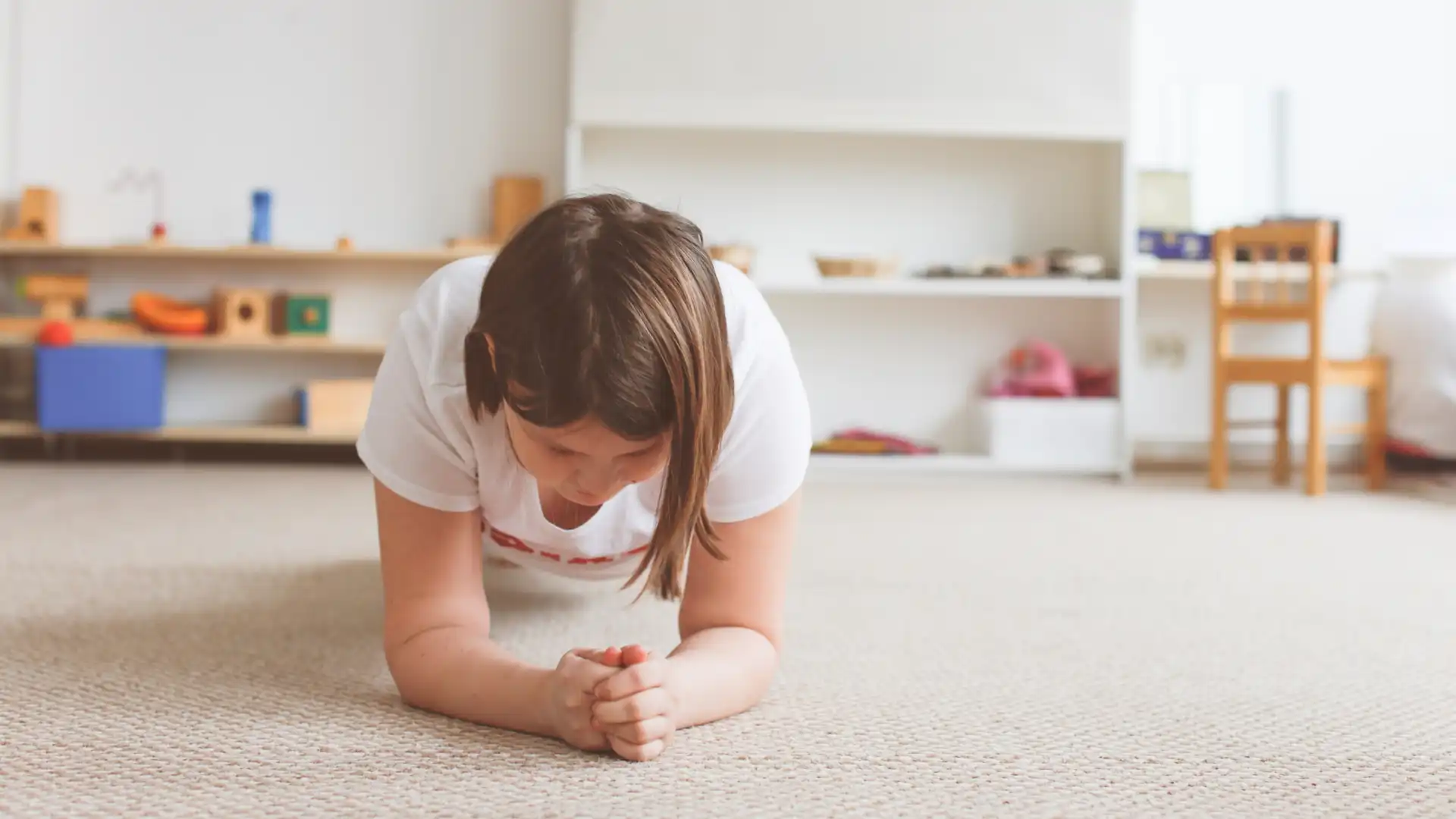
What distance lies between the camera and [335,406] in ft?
11.0

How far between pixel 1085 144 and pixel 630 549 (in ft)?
10.1

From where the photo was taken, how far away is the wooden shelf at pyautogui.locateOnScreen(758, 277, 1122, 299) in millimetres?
3293

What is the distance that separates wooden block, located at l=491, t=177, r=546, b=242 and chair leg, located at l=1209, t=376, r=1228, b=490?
77.2 inches

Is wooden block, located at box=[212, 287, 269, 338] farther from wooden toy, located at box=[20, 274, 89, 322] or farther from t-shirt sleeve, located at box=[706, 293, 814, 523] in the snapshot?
t-shirt sleeve, located at box=[706, 293, 814, 523]

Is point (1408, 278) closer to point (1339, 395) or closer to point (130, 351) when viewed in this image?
point (1339, 395)

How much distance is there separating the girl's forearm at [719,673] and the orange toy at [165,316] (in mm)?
2848

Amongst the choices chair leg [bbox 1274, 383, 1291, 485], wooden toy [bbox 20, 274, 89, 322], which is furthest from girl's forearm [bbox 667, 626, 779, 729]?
wooden toy [bbox 20, 274, 89, 322]

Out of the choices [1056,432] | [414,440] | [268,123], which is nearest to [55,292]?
[268,123]

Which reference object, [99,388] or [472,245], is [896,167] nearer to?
[472,245]

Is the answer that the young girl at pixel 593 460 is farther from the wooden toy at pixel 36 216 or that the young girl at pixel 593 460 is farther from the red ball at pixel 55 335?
the wooden toy at pixel 36 216

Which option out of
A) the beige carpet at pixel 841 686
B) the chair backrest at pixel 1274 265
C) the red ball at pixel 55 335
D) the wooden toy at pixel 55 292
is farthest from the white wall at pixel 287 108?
the chair backrest at pixel 1274 265

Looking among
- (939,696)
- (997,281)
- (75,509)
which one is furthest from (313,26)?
(939,696)

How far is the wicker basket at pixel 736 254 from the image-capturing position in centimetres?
329

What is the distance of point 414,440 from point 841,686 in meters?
0.44
